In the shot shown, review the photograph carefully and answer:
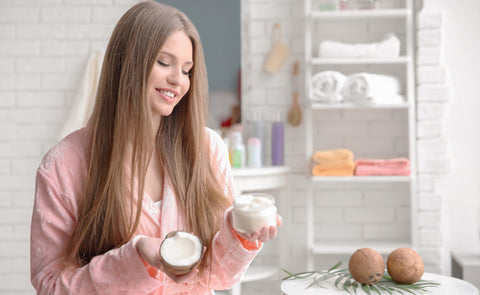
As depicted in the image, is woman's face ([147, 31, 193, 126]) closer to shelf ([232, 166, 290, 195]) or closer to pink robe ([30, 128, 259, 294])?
pink robe ([30, 128, 259, 294])

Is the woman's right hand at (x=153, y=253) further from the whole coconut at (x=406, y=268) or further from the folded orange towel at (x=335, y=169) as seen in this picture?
the folded orange towel at (x=335, y=169)

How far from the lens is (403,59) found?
2887 millimetres

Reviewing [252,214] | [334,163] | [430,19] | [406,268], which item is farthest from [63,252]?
[430,19]

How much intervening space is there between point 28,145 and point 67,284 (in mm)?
2382

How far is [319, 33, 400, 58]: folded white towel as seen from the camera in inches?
114

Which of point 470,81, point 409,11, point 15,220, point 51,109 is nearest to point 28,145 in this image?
point 51,109

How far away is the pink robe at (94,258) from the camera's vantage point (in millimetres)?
1147

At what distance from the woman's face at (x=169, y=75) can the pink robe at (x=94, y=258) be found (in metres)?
0.21

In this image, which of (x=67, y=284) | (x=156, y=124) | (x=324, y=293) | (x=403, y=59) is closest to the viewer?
(x=67, y=284)

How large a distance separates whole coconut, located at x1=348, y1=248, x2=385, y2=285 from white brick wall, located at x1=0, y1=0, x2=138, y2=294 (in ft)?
7.35

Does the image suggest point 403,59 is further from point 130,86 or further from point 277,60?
point 130,86

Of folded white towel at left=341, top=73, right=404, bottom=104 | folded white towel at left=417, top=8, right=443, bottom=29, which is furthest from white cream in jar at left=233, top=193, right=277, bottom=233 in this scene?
folded white towel at left=417, top=8, right=443, bottom=29

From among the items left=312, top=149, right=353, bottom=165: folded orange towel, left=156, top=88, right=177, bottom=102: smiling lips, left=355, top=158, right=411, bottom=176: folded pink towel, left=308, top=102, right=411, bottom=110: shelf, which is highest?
left=308, top=102, right=411, bottom=110: shelf

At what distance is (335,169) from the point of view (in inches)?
115
